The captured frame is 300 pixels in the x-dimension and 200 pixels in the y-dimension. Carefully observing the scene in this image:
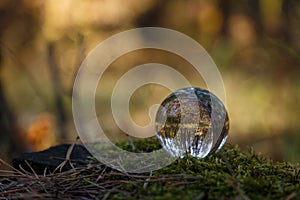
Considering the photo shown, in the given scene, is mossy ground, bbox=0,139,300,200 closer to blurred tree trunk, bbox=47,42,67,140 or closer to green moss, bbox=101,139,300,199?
green moss, bbox=101,139,300,199

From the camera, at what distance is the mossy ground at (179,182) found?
1.43 metres

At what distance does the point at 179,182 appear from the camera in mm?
1543

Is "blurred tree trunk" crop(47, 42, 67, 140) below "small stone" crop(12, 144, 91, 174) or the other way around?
the other way around

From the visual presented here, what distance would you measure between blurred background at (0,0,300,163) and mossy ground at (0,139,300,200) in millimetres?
2424

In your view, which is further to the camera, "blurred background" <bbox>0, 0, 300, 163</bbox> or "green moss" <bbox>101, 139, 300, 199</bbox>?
"blurred background" <bbox>0, 0, 300, 163</bbox>

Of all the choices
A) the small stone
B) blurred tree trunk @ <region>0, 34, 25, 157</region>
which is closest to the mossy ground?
the small stone

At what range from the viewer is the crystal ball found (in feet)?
6.21

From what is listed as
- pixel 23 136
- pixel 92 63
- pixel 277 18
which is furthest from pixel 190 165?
pixel 277 18

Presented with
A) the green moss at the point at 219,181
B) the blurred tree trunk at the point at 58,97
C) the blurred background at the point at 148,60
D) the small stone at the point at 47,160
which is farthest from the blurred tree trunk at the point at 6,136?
the green moss at the point at 219,181

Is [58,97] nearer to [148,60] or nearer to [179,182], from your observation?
[148,60]

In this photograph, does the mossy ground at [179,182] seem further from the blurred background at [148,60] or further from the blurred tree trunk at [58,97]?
the blurred tree trunk at [58,97]

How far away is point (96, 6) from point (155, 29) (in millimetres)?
1620

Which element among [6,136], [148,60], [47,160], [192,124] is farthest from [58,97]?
[192,124]

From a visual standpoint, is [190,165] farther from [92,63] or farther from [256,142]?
[256,142]
